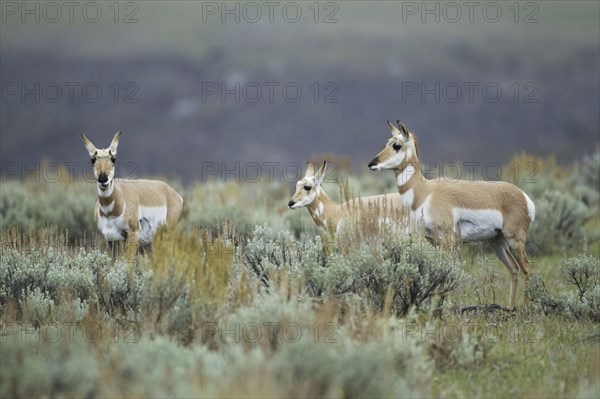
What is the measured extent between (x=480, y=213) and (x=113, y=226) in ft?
14.6

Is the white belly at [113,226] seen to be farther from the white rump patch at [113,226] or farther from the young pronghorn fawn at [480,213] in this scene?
the young pronghorn fawn at [480,213]

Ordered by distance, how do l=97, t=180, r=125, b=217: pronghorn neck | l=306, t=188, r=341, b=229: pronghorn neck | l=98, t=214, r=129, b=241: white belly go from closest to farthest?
l=97, t=180, r=125, b=217: pronghorn neck < l=98, t=214, r=129, b=241: white belly < l=306, t=188, r=341, b=229: pronghorn neck

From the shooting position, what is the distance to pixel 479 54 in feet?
216

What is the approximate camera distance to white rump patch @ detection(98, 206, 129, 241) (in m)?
10.0

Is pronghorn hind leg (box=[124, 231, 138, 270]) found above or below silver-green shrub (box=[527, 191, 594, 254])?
above

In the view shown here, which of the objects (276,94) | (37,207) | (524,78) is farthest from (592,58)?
(37,207)

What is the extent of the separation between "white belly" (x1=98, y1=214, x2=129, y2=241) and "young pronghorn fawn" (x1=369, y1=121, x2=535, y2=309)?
3.19 metres

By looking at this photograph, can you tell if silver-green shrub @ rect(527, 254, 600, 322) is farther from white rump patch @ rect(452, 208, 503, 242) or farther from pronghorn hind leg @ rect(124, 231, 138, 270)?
pronghorn hind leg @ rect(124, 231, 138, 270)

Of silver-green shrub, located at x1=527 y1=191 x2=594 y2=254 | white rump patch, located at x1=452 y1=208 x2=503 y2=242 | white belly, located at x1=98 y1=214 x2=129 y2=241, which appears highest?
white rump patch, located at x1=452 y1=208 x2=503 y2=242

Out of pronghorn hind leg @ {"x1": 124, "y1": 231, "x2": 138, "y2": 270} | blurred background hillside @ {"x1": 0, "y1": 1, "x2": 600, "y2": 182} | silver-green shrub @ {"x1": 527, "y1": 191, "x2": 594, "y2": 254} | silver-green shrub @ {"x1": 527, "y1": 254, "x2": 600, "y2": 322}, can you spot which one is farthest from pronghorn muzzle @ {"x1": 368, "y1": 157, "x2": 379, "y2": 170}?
blurred background hillside @ {"x1": 0, "y1": 1, "x2": 600, "y2": 182}

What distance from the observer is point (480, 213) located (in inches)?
347

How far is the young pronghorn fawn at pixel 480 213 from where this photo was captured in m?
8.80

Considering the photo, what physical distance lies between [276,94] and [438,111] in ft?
49.8

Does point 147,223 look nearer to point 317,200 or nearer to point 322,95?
point 317,200
